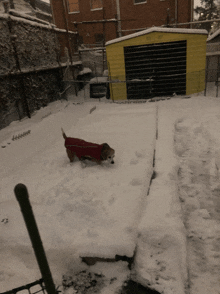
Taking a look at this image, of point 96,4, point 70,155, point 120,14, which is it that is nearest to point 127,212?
point 70,155

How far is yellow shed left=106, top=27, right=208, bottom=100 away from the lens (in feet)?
36.1

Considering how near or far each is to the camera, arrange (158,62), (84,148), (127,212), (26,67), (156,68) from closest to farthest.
Answer: (127,212)
(84,148)
(26,67)
(158,62)
(156,68)

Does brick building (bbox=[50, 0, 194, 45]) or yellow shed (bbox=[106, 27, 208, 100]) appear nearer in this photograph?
yellow shed (bbox=[106, 27, 208, 100])

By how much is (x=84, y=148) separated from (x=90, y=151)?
0.17 metres

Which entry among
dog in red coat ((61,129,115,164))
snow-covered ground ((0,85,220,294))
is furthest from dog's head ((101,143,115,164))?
snow-covered ground ((0,85,220,294))

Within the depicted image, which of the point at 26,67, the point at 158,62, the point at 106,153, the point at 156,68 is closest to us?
the point at 106,153

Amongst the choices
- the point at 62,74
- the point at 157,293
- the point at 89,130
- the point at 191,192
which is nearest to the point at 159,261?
the point at 157,293

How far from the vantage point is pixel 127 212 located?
321 centimetres

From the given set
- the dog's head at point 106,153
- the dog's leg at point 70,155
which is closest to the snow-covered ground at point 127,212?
the dog's leg at point 70,155

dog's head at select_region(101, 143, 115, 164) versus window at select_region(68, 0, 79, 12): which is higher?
window at select_region(68, 0, 79, 12)

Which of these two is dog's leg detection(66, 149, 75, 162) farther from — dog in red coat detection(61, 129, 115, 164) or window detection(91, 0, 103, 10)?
window detection(91, 0, 103, 10)

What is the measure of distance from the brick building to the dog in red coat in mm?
15257

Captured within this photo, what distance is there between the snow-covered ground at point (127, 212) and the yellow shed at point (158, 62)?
5669 millimetres

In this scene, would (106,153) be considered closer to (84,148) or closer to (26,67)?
(84,148)
